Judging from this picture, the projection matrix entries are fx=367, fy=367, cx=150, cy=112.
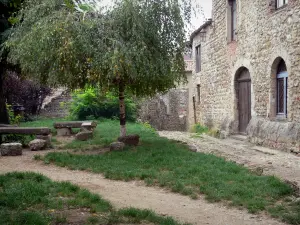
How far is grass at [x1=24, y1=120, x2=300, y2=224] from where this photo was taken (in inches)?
212

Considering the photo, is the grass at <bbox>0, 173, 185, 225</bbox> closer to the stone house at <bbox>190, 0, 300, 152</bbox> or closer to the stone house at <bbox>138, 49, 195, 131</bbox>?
the stone house at <bbox>190, 0, 300, 152</bbox>

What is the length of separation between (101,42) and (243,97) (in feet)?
24.4

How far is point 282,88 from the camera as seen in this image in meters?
11.3

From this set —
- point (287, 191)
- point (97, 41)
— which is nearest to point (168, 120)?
point (97, 41)

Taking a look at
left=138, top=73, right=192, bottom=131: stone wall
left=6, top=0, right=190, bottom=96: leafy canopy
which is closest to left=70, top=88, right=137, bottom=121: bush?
left=138, top=73, right=192, bottom=131: stone wall

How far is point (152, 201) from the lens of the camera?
5.45 metres

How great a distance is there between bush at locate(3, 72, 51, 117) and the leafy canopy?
1045 centimetres

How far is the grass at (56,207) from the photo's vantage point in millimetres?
4141

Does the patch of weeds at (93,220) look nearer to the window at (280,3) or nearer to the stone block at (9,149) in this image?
the stone block at (9,149)

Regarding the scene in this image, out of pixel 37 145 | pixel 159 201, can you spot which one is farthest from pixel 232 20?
pixel 159 201

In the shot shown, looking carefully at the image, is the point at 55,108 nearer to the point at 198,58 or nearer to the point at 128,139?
the point at 198,58

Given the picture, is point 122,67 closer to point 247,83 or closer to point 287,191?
point 287,191

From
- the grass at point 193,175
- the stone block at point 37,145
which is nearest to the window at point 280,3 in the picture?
the grass at point 193,175

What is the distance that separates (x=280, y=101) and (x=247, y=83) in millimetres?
2393
